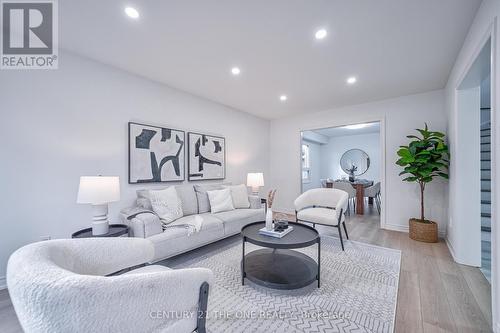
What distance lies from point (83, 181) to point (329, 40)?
117 inches

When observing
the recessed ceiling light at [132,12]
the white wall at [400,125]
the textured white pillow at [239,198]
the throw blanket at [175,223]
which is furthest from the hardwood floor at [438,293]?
the recessed ceiling light at [132,12]

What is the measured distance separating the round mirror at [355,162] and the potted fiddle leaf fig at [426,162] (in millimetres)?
4365

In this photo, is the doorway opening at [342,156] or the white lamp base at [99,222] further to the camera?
the doorway opening at [342,156]

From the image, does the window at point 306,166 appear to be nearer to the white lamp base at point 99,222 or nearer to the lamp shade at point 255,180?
the lamp shade at point 255,180

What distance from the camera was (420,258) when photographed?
2740 mm

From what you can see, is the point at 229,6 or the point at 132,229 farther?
the point at 132,229

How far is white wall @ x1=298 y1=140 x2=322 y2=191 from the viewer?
26.6ft

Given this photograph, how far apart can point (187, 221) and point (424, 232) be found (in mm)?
3710

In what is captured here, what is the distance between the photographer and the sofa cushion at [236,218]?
310cm

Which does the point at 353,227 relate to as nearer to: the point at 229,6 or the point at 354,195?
the point at 354,195

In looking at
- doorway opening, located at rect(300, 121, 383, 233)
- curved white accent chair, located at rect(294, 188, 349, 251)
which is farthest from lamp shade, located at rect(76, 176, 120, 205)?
doorway opening, located at rect(300, 121, 383, 233)

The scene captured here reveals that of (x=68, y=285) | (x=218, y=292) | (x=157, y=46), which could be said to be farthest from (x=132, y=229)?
(x=157, y=46)

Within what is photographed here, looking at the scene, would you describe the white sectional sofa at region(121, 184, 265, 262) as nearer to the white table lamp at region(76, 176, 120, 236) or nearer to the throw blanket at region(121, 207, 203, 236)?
the throw blanket at region(121, 207, 203, 236)

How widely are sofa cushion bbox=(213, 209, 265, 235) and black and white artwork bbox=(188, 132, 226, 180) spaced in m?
0.95
